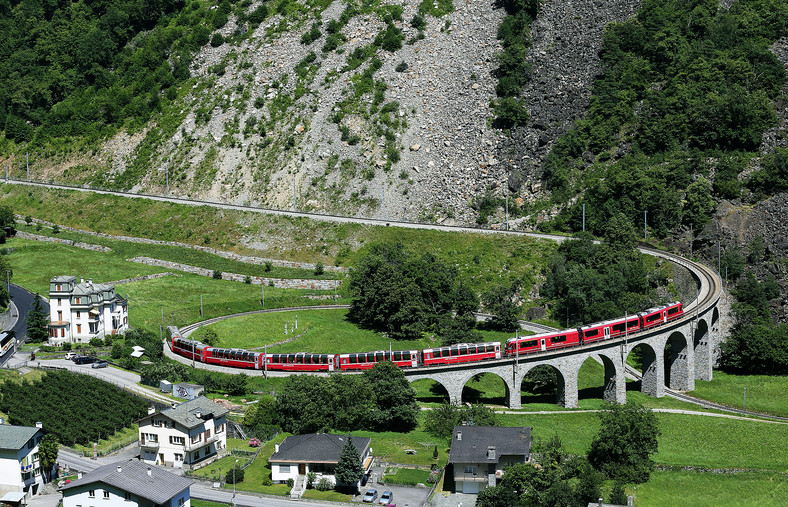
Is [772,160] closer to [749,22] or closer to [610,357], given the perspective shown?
[749,22]

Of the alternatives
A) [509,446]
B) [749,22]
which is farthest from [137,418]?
[749,22]

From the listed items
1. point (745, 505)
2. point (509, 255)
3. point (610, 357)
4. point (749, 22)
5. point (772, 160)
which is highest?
point (749, 22)

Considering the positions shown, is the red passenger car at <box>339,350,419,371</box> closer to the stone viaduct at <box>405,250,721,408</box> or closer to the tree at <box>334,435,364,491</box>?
the stone viaduct at <box>405,250,721,408</box>

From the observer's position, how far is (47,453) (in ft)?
304

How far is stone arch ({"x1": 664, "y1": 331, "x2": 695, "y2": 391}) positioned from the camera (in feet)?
446

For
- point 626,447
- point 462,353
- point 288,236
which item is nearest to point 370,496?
point 626,447

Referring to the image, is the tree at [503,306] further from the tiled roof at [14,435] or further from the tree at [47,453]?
the tiled roof at [14,435]

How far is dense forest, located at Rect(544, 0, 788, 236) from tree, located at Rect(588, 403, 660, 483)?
6813 centimetres

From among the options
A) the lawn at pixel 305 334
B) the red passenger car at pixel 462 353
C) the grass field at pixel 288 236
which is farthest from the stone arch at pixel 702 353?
the lawn at pixel 305 334

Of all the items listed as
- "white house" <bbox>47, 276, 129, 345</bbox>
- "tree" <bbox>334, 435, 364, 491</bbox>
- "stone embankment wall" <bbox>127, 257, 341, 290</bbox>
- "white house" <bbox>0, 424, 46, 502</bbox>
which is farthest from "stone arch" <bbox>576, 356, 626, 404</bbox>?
"white house" <bbox>0, 424, 46, 502</bbox>

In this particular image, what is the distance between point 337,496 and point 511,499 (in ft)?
49.5

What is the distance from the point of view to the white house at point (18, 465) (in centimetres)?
9012

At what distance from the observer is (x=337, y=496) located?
304 feet

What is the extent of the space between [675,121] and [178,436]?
371 ft
